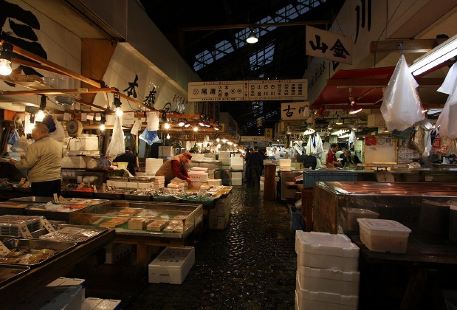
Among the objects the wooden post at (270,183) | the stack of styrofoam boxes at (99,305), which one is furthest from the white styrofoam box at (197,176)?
the stack of styrofoam boxes at (99,305)

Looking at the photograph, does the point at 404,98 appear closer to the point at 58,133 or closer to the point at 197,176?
the point at 197,176

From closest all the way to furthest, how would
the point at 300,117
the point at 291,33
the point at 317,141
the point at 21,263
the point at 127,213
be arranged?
the point at 21,263 < the point at 127,213 < the point at 300,117 < the point at 317,141 < the point at 291,33

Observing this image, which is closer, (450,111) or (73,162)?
(450,111)

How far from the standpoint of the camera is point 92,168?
8695mm

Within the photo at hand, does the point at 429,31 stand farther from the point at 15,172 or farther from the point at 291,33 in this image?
the point at 291,33

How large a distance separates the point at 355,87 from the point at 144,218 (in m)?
4.44

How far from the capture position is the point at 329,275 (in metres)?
2.98

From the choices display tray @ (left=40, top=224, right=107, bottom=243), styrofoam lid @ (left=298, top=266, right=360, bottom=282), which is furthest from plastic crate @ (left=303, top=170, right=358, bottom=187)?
display tray @ (left=40, top=224, right=107, bottom=243)

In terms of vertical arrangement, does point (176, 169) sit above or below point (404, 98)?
below

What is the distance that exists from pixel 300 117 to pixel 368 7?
5.53 meters

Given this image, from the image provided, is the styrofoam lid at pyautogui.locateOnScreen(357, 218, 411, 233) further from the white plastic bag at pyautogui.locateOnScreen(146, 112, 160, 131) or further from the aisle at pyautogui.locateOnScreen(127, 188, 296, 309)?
the white plastic bag at pyautogui.locateOnScreen(146, 112, 160, 131)

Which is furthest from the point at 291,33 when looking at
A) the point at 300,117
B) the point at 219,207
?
the point at 219,207

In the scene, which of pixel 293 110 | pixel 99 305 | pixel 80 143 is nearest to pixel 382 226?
pixel 99 305

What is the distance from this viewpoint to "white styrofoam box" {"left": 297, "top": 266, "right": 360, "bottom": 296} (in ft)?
9.66
